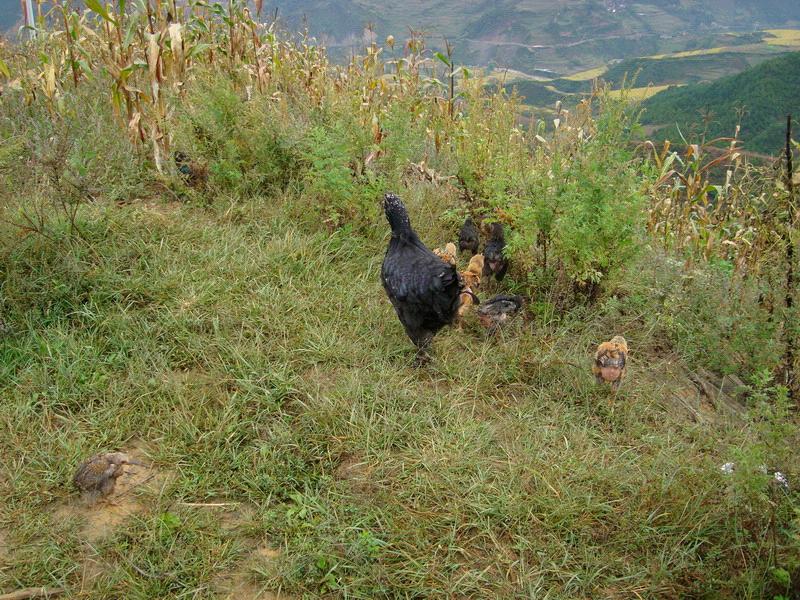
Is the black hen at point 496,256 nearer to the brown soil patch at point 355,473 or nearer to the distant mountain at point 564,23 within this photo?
the brown soil patch at point 355,473

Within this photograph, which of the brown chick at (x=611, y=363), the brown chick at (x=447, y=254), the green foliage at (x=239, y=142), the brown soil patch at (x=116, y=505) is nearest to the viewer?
the brown soil patch at (x=116, y=505)

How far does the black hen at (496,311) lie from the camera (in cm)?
393

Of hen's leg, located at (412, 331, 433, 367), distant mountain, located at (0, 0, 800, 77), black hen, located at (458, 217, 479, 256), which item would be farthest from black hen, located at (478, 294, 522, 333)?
distant mountain, located at (0, 0, 800, 77)

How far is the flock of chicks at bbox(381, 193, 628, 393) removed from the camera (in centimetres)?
320

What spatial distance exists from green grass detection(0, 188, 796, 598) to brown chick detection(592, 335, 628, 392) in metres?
0.12

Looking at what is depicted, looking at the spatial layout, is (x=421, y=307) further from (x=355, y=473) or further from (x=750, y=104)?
(x=750, y=104)

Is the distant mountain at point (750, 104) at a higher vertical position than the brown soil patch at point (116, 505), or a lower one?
higher

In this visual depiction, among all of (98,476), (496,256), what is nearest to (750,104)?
(496,256)

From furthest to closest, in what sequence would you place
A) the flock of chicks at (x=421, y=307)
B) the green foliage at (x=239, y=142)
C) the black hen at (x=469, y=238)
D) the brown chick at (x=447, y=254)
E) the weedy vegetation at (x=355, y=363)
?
the green foliage at (x=239, y=142)
the black hen at (x=469, y=238)
the brown chick at (x=447, y=254)
the flock of chicks at (x=421, y=307)
the weedy vegetation at (x=355, y=363)

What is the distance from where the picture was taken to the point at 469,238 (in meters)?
4.89

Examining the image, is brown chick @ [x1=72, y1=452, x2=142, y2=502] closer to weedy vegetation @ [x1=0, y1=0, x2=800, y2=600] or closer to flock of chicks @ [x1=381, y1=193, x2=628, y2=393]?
weedy vegetation @ [x1=0, y1=0, x2=800, y2=600]

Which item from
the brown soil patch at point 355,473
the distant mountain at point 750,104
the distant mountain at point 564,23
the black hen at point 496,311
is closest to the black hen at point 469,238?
the black hen at point 496,311

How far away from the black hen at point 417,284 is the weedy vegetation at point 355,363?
1.12ft

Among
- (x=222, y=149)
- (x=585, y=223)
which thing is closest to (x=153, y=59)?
(x=222, y=149)
